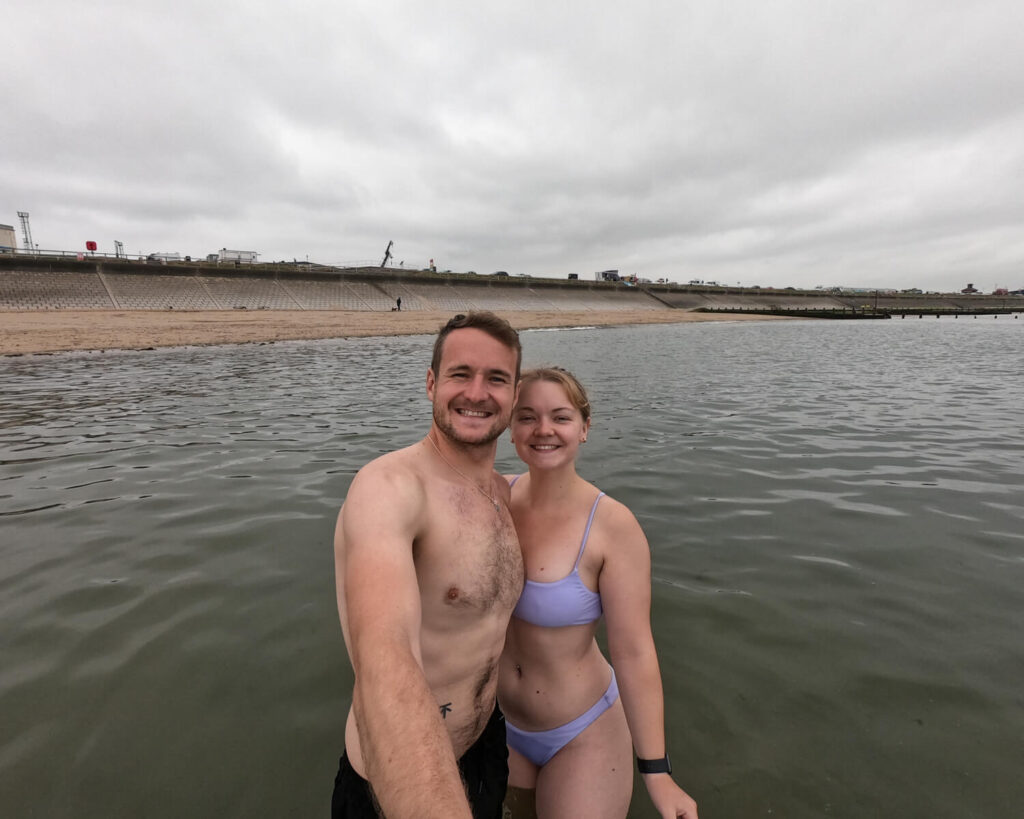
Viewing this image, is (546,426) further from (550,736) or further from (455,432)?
(550,736)

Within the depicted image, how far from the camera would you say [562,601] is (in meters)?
2.52

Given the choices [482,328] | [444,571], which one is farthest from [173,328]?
[444,571]

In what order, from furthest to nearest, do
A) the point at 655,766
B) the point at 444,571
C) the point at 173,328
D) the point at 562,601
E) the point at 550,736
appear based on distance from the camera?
1. the point at 173,328
2. the point at 550,736
3. the point at 562,601
4. the point at 655,766
5. the point at 444,571

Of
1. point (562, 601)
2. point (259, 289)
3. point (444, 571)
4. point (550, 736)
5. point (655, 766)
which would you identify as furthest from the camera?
point (259, 289)

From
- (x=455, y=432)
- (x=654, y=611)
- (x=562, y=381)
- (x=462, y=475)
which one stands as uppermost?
(x=562, y=381)

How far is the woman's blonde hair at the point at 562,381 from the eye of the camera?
268 centimetres

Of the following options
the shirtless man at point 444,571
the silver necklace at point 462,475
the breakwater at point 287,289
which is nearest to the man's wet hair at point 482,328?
the shirtless man at point 444,571

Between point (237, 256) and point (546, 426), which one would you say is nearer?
point (546, 426)

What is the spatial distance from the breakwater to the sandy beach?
11.8 meters

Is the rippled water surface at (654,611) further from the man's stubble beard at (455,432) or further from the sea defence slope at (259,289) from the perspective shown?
the sea defence slope at (259,289)

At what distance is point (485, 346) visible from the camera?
2.48 meters

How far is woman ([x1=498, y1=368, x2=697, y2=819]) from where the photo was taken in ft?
8.07

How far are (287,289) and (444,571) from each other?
68.9 metres

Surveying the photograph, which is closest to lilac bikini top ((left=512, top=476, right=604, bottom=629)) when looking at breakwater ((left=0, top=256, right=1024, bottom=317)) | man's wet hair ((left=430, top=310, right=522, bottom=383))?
man's wet hair ((left=430, top=310, right=522, bottom=383))
